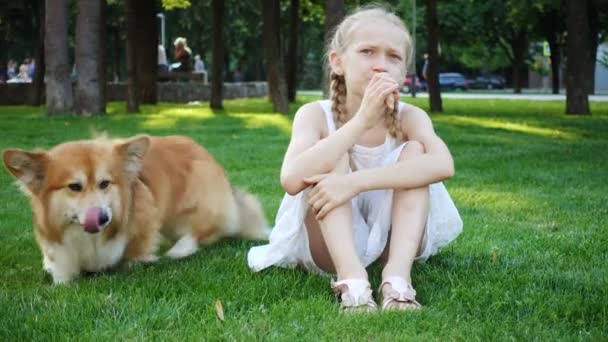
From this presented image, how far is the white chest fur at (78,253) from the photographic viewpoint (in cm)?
450

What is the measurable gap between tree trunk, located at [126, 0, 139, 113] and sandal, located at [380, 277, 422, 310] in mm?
15269

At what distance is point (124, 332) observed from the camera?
337 centimetres

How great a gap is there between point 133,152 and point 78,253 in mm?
600

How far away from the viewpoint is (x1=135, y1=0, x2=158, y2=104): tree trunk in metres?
22.1

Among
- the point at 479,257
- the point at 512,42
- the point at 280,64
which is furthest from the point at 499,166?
the point at 512,42

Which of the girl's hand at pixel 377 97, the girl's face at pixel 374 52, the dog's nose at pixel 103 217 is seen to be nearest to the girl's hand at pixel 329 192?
the girl's hand at pixel 377 97

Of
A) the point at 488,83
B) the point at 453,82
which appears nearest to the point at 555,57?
the point at 453,82

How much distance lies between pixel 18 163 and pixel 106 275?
0.76 meters

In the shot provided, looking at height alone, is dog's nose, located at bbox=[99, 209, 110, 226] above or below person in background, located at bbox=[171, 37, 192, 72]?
below

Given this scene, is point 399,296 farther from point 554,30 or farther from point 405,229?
point 554,30

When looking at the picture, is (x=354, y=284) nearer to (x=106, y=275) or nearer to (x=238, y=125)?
(x=106, y=275)

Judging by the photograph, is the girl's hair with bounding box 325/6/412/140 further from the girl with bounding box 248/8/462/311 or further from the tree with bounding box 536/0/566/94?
the tree with bounding box 536/0/566/94

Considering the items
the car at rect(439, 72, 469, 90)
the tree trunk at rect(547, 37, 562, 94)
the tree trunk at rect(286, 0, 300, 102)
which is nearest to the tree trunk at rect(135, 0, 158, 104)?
the tree trunk at rect(286, 0, 300, 102)

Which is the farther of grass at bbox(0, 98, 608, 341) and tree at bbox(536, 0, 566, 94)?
tree at bbox(536, 0, 566, 94)
